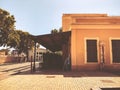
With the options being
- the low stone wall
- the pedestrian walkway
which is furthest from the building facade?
the low stone wall

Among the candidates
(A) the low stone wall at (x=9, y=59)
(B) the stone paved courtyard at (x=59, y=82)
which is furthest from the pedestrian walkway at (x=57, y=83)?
(A) the low stone wall at (x=9, y=59)

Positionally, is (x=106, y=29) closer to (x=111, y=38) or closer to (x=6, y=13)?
(x=111, y=38)

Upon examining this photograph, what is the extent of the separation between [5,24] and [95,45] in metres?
16.5

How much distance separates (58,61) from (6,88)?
1196 cm

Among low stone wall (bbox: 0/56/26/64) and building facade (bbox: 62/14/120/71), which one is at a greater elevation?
building facade (bbox: 62/14/120/71)

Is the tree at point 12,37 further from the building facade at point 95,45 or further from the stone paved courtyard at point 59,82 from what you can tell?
the stone paved courtyard at point 59,82

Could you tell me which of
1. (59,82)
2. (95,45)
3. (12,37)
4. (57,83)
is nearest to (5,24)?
(12,37)

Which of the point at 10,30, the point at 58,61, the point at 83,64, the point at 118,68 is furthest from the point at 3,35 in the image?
the point at 118,68

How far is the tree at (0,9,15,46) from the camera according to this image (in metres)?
27.0

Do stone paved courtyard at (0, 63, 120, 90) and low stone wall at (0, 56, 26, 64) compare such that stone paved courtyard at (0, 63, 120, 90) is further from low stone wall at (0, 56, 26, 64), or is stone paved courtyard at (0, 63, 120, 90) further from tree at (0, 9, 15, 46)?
low stone wall at (0, 56, 26, 64)

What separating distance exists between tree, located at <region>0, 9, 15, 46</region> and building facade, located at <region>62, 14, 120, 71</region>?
46.7 ft

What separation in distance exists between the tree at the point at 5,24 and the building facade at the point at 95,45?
46.7 ft

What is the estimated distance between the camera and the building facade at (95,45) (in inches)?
625

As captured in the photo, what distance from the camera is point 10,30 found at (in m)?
28.1
